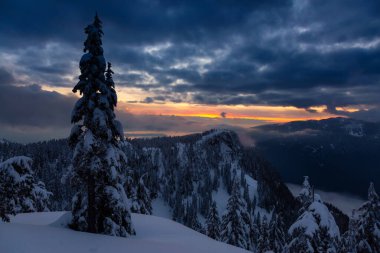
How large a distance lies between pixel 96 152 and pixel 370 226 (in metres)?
22.1

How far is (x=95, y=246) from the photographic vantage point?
16.1 m

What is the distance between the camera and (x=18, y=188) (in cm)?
2239

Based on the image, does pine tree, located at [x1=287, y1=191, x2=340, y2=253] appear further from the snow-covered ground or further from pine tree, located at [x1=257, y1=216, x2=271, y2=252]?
pine tree, located at [x1=257, y1=216, x2=271, y2=252]

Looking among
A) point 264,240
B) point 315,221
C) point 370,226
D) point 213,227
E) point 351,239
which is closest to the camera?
point 315,221

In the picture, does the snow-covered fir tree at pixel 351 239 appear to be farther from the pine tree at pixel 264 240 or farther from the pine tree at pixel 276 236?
the pine tree at pixel 276 236

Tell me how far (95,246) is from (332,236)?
13963mm

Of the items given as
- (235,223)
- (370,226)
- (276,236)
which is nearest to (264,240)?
(276,236)

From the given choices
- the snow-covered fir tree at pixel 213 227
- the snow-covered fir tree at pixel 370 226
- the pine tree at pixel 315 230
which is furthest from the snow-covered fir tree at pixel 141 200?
the snow-covered fir tree at pixel 370 226

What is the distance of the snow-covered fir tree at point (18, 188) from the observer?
57.1 feet

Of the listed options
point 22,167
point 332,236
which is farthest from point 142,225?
point 332,236

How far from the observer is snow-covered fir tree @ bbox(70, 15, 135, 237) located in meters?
20.5

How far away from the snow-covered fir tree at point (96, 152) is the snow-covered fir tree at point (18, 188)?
3703 millimetres

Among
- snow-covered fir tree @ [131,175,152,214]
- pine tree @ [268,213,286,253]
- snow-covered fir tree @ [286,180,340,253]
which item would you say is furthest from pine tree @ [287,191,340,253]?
pine tree @ [268,213,286,253]

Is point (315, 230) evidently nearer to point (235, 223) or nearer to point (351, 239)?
point (351, 239)
